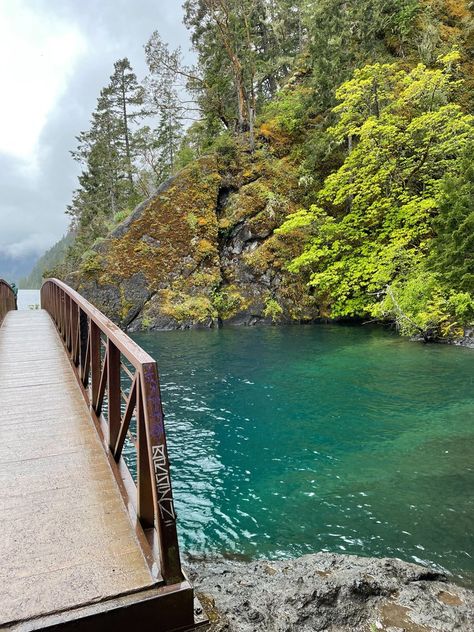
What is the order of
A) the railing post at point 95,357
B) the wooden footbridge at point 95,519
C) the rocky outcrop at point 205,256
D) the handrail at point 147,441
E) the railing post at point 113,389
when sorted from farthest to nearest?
the rocky outcrop at point 205,256 < the railing post at point 95,357 < the railing post at point 113,389 < the handrail at point 147,441 < the wooden footbridge at point 95,519

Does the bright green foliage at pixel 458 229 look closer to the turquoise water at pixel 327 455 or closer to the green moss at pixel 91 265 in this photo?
the turquoise water at pixel 327 455

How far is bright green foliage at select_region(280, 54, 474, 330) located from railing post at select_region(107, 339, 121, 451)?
46.5ft

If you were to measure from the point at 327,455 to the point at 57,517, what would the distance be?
165 inches

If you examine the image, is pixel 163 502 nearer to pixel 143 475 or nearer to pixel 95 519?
pixel 143 475

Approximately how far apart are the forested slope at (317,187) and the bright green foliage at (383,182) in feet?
0.25

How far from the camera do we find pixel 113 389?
11.7 feet

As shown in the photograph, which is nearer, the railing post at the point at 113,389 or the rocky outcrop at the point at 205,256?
the railing post at the point at 113,389

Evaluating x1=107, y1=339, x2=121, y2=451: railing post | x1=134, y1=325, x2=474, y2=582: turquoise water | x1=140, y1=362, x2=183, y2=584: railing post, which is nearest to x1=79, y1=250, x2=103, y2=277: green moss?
x1=134, y1=325, x2=474, y2=582: turquoise water

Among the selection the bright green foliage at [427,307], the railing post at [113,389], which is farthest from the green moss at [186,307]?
the railing post at [113,389]

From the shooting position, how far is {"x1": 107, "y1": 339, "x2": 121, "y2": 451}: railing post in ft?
11.4

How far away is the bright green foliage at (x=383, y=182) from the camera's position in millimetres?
16625

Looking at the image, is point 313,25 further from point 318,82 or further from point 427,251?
point 427,251

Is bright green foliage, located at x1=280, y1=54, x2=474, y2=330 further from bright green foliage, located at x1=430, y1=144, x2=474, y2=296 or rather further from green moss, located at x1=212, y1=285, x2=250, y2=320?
green moss, located at x1=212, y1=285, x2=250, y2=320

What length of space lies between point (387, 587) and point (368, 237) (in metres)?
17.5
